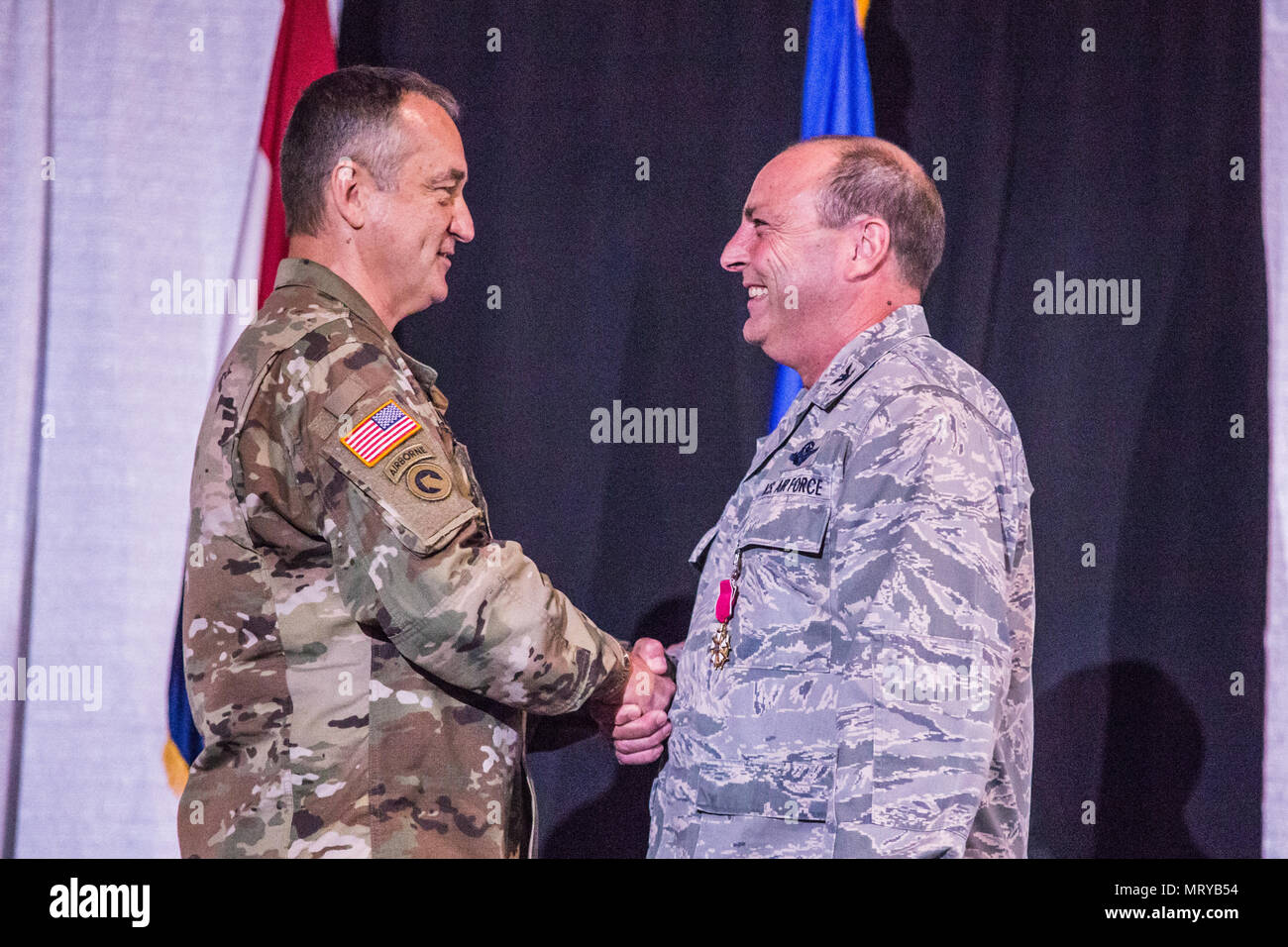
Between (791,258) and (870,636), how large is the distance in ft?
2.52

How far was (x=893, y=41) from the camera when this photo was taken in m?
2.81

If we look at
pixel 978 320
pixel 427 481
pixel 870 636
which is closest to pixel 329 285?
pixel 427 481

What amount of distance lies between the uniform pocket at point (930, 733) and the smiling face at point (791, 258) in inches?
27.6

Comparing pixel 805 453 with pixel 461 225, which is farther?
pixel 461 225

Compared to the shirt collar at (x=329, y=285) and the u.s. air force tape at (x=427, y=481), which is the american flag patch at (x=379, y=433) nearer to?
the u.s. air force tape at (x=427, y=481)

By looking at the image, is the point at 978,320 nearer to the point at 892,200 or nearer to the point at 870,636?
the point at 892,200

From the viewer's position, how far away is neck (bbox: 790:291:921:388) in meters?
1.99

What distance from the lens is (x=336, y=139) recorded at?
2018 mm
